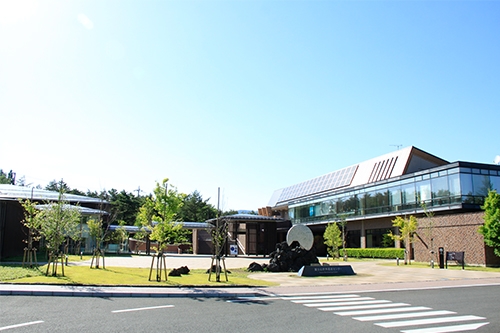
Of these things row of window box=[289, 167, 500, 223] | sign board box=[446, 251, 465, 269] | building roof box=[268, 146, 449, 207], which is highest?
building roof box=[268, 146, 449, 207]

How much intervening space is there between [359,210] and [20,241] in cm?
3355

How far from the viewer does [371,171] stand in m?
51.9

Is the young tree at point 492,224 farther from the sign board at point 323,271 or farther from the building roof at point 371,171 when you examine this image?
the building roof at point 371,171

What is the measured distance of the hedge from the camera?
127 ft

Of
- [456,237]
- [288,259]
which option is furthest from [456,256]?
[288,259]

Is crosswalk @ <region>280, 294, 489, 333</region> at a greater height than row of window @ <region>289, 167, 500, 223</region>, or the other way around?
row of window @ <region>289, 167, 500, 223</region>

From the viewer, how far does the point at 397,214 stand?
41.8m

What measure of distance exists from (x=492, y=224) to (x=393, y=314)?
→ 63.0 ft

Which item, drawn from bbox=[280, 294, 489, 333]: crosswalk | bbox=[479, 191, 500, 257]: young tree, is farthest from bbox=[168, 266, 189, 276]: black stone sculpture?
bbox=[479, 191, 500, 257]: young tree

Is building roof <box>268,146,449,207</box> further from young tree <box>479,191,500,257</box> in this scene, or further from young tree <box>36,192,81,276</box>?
young tree <box>36,192,81,276</box>

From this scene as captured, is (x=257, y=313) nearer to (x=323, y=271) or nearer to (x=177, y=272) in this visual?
(x=177, y=272)

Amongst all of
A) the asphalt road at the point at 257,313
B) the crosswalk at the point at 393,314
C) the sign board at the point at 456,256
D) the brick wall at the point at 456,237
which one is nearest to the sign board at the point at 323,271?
the asphalt road at the point at 257,313

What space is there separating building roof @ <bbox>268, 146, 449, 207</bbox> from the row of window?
2690mm

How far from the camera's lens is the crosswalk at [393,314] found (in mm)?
8992
